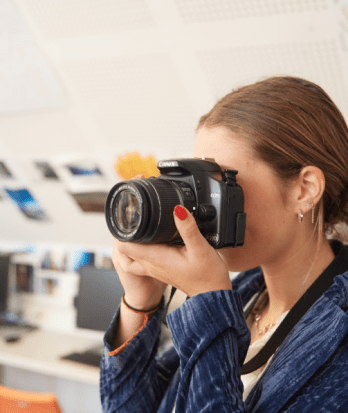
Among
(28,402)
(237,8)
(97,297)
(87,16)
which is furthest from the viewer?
(97,297)

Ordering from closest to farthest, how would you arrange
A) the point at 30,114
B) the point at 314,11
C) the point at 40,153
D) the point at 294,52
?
the point at 314,11, the point at 294,52, the point at 30,114, the point at 40,153

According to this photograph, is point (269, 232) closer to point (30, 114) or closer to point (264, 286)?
point (264, 286)

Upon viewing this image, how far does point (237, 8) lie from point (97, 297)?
1.47 meters

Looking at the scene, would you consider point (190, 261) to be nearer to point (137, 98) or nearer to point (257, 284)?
point (257, 284)

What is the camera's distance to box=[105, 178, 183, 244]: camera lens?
592mm

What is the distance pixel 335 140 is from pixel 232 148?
0.60 feet

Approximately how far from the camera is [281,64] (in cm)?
112

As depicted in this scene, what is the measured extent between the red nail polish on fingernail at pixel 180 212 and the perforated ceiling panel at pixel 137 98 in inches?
31.3

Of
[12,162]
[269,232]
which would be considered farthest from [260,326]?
[12,162]

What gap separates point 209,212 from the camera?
2.13ft

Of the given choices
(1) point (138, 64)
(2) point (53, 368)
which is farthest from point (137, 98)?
(2) point (53, 368)

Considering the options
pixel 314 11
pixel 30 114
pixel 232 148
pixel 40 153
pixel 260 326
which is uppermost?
pixel 314 11

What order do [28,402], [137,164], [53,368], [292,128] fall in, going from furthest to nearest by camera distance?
[53,368] → [137,164] → [28,402] → [292,128]

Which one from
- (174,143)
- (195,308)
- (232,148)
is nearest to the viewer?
(195,308)
